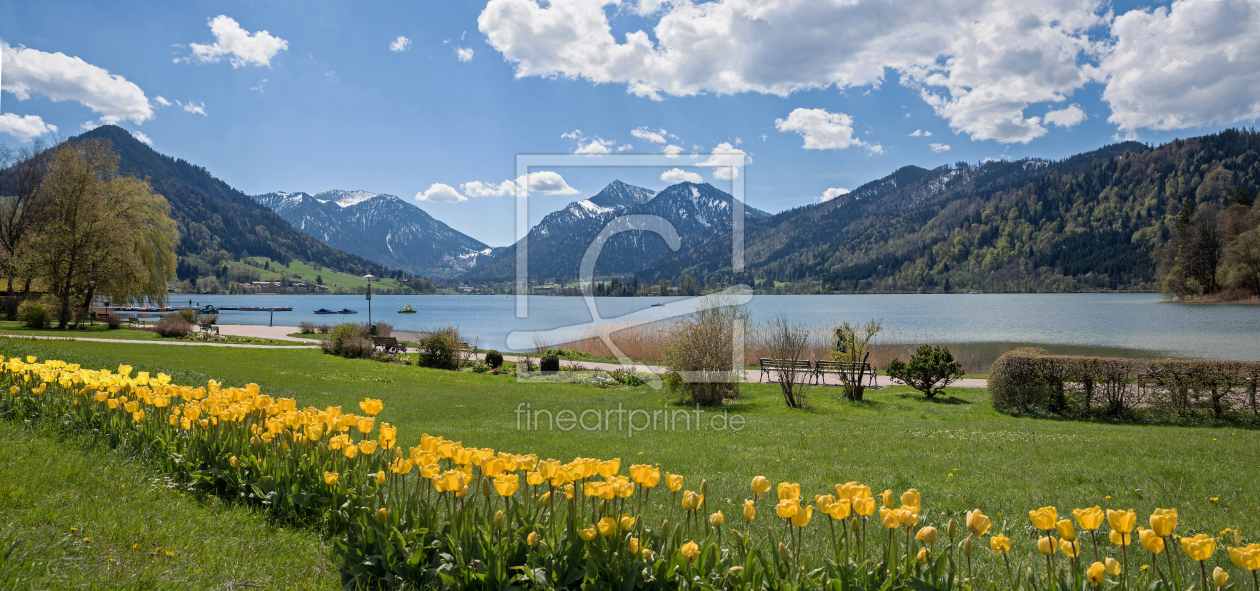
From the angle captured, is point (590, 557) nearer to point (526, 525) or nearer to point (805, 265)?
point (526, 525)

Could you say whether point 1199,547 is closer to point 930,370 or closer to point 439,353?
point 930,370

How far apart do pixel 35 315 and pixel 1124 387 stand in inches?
1745

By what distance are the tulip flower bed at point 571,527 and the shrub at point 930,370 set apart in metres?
12.1

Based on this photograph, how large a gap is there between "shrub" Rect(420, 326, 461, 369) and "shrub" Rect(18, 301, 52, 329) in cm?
2230

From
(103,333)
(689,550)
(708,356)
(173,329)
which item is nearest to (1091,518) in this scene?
(689,550)

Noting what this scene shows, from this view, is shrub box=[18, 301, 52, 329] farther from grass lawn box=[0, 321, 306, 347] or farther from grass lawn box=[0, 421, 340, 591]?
grass lawn box=[0, 421, 340, 591]

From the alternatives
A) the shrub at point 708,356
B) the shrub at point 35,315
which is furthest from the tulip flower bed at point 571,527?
the shrub at point 35,315

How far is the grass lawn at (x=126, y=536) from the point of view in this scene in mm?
2773

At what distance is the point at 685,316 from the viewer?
1612cm

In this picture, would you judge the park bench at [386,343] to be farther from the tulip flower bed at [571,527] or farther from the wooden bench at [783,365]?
the tulip flower bed at [571,527]

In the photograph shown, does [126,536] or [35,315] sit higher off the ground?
[35,315]

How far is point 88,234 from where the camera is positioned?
32531 millimetres

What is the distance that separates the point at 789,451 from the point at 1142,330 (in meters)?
47.0

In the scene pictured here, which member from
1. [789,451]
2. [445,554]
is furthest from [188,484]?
[789,451]
